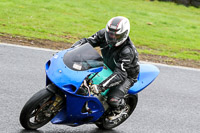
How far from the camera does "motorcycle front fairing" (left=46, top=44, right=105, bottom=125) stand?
495 centimetres

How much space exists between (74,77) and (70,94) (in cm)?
24

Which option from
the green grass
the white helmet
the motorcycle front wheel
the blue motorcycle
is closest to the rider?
the white helmet

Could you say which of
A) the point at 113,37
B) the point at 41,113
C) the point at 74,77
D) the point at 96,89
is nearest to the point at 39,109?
the point at 41,113

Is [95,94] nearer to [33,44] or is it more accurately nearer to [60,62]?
[60,62]

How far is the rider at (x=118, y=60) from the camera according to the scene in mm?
5207

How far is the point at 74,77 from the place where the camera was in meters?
4.98

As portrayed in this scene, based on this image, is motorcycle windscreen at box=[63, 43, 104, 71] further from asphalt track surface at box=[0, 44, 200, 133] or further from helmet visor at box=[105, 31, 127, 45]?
asphalt track surface at box=[0, 44, 200, 133]

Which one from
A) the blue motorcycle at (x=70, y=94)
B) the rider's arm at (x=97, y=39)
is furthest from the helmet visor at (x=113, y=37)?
the rider's arm at (x=97, y=39)

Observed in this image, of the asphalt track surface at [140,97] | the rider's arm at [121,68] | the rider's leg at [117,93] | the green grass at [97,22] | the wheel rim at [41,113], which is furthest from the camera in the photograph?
the green grass at [97,22]

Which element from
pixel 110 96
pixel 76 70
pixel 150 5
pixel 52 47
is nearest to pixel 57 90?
pixel 76 70

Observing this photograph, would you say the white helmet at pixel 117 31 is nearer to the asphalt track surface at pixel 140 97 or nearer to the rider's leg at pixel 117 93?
the rider's leg at pixel 117 93

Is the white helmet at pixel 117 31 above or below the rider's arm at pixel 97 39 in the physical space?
above

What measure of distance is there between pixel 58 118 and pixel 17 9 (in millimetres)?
10631

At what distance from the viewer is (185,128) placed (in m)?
6.57
